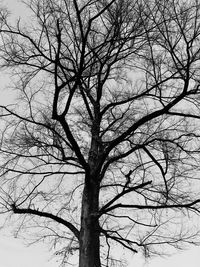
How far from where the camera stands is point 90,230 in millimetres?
7055

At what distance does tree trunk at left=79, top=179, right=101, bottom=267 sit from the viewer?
22.4 feet

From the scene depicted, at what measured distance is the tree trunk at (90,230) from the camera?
682 cm

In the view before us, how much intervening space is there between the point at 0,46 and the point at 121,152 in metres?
3.10

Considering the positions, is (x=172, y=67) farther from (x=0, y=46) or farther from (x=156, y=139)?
(x=0, y=46)

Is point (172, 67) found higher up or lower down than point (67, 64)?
lower down

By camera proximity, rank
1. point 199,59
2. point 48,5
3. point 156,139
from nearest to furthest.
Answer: point 199,59 → point 48,5 → point 156,139

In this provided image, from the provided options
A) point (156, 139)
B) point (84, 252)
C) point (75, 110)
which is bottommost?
point (84, 252)

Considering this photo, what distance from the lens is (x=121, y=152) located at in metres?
8.59

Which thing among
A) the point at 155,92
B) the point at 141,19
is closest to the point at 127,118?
the point at 155,92

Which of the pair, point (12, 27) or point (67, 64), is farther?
point (67, 64)

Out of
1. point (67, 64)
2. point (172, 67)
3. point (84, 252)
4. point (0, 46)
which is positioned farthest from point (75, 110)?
point (84, 252)

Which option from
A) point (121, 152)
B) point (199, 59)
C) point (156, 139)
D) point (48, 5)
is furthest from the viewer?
point (121, 152)

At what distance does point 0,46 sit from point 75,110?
2065 mm

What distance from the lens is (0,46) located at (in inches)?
318
